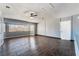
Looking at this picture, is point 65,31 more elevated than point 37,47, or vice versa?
point 65,31

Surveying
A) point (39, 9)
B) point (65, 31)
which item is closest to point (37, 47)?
point (65, 31)

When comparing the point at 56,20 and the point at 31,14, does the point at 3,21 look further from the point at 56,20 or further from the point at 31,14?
the point at 56,20

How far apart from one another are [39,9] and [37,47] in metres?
0.89

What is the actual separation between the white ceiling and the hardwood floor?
1.77ft

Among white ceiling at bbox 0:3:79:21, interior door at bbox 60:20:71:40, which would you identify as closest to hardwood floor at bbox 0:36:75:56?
interior door at bbox 60:20:71:40

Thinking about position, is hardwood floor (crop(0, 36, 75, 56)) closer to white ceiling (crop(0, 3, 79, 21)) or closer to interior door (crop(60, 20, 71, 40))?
interior door (crop(60, 20, 71, 40))

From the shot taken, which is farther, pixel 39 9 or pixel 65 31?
pixel 65 31

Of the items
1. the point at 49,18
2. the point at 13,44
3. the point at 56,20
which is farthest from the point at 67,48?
the point at 13,44

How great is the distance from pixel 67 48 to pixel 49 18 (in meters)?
0.83

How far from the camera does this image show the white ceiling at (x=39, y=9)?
1.58 metres

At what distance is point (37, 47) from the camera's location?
1.93 meters

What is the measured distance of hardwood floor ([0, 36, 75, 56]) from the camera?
1.67 meters

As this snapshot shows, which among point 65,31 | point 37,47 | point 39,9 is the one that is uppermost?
→ point 39,9

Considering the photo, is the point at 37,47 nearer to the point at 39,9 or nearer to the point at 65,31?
the point at 65,31
